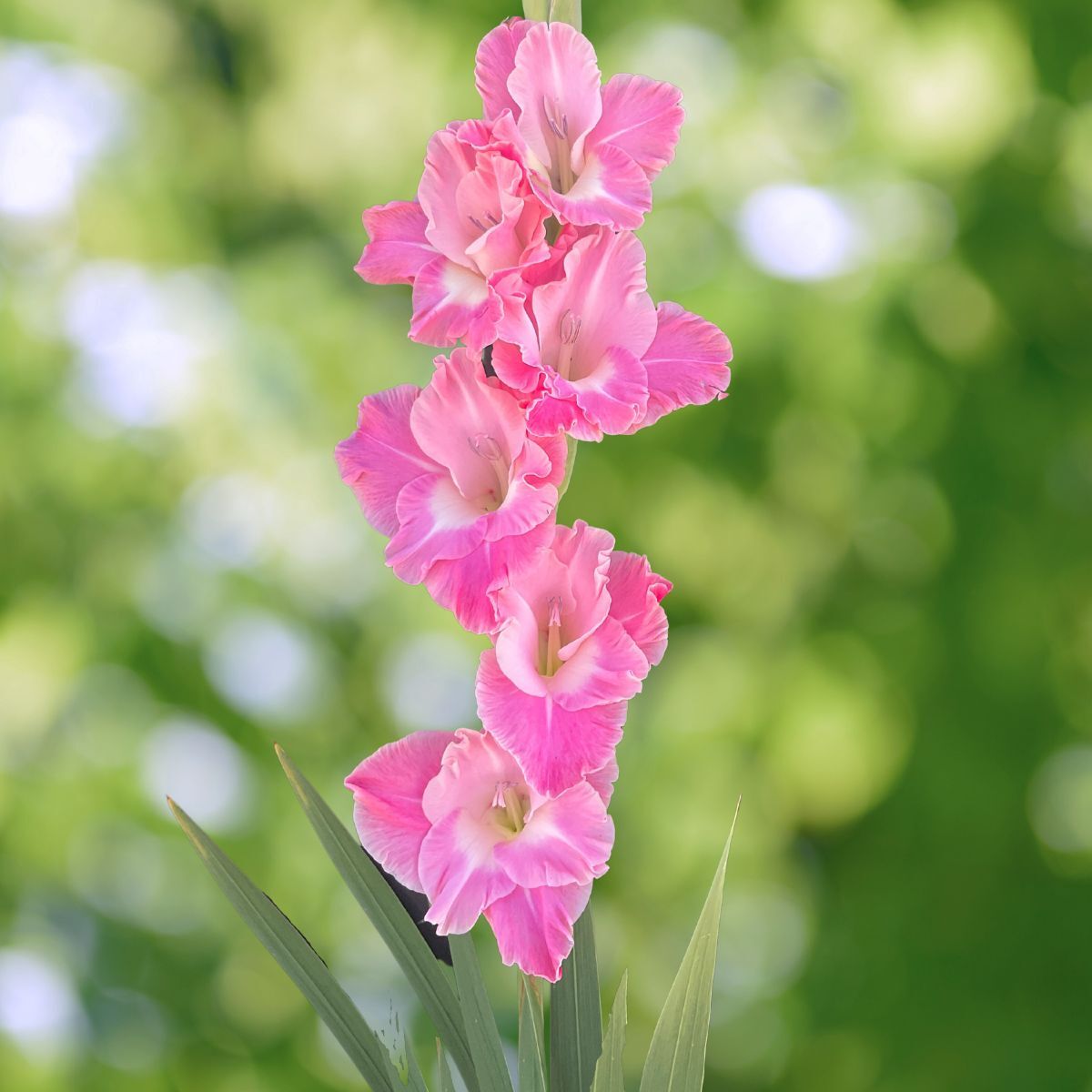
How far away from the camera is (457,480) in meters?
0.47

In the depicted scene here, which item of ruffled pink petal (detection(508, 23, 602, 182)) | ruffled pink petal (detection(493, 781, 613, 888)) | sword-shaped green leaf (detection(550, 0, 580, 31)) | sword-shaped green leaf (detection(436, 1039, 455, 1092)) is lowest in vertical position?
sword-shaped green leaf (detection(436, 1039, 455, 1092))

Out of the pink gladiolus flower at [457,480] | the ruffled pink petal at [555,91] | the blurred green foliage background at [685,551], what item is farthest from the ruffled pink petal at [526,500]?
the blurred green foliage background at [685,551]

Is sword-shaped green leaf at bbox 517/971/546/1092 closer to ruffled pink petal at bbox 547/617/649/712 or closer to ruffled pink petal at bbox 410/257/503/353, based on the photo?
ruffled pink petal at bbox 547/617/649/712

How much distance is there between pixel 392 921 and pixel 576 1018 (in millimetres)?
80

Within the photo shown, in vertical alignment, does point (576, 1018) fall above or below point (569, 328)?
below

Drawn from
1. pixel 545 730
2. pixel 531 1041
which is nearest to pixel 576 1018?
pixel 531 1041

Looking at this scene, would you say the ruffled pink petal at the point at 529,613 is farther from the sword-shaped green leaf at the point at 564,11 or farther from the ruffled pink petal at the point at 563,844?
the sword-shaped green leaf at the point at 564,11

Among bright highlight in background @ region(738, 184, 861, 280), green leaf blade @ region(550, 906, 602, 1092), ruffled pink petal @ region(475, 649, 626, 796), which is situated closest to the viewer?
ruffled pink petal @ region(475, 649, 626, 796)

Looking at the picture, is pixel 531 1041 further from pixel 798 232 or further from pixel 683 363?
pixel 798 232

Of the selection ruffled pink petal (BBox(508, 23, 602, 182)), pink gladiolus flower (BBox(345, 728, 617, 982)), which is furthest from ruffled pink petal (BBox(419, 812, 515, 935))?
ruffled pink petal (BBox(508, 23, 602, 182))

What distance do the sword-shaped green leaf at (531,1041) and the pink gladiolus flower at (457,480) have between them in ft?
0.46

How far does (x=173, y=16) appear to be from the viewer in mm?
1692

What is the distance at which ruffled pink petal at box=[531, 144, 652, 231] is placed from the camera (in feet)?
1.46

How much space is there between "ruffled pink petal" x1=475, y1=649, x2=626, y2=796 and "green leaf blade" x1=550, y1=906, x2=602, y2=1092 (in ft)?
0.40
